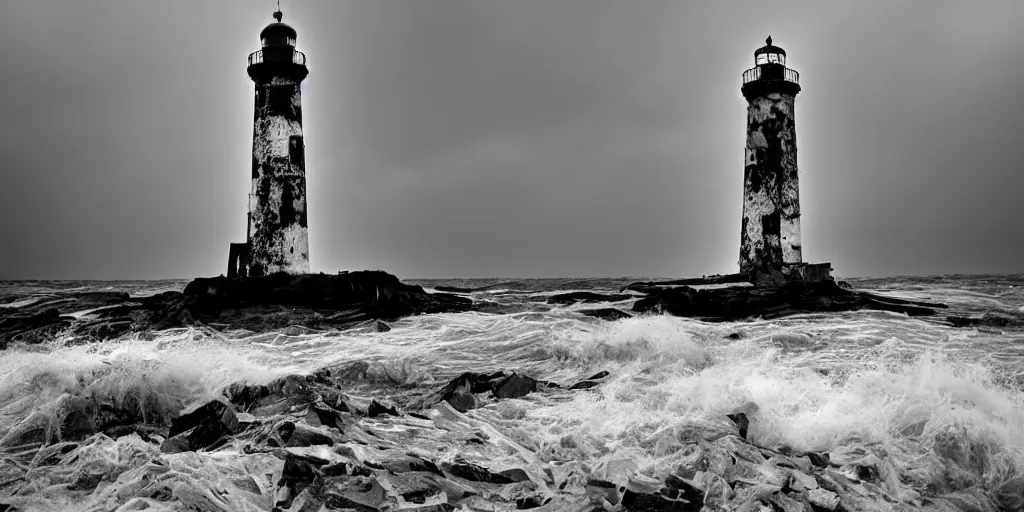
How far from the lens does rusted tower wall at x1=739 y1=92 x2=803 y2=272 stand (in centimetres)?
2120

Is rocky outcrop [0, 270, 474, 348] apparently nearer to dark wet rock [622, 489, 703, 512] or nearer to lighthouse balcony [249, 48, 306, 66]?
lighthouse balcony [249, 48, 306, 66]

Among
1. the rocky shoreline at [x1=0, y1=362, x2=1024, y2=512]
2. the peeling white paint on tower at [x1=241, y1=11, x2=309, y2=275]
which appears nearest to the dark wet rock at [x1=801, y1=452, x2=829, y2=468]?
the rocky shoreline at [x1=0, y1=362, x2=1024, y2=512]

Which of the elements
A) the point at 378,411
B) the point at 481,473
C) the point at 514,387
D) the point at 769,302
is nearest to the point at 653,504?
the point at 481,473

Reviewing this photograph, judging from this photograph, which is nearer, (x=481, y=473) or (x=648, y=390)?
(x=481, y=473)

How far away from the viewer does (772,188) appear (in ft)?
69.8

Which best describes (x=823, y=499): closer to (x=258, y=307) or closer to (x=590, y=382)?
(x=590, y=382)

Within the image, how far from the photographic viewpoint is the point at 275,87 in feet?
67.6

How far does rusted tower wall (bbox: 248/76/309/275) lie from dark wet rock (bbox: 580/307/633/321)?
787 centimetres

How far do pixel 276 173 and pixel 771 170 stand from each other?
13215mm

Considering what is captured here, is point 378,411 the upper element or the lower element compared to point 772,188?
lower

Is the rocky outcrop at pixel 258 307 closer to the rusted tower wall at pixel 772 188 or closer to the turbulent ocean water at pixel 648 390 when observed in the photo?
the turbulent ocean water at pixel 648 390

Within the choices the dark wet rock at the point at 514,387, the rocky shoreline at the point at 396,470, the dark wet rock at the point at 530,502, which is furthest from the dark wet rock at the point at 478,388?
the dark wet rock at the point at 530,502

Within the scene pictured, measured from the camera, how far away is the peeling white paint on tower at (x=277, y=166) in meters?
20.3

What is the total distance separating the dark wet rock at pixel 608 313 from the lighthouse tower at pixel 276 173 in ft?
25.8
